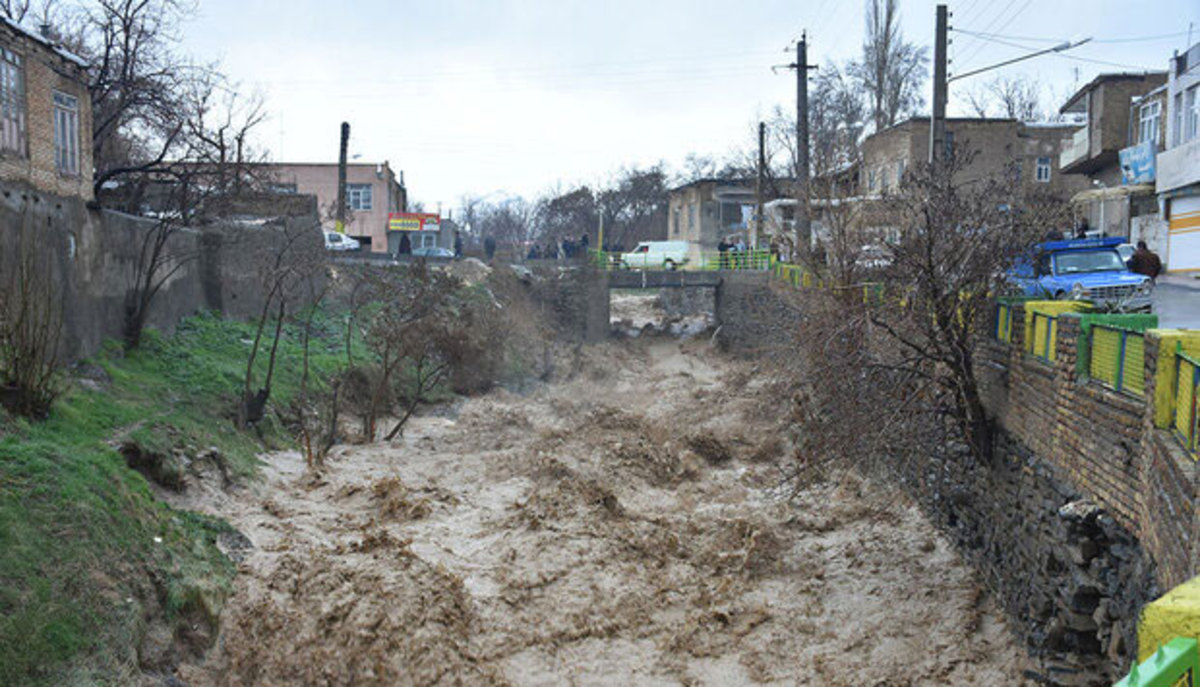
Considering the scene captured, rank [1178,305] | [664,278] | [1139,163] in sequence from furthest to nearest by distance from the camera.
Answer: [664,278], [1139,163], [1178,305]

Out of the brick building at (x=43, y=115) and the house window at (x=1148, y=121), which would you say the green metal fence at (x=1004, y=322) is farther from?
the house window at (x=1148, y=121)

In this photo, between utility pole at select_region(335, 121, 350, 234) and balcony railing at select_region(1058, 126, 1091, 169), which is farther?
utility pole at select_region(335, 121, 350, 234)

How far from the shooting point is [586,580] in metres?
13.3

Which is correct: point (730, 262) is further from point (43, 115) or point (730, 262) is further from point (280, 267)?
point (43, 115)

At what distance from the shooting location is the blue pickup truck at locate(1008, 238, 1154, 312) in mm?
16484

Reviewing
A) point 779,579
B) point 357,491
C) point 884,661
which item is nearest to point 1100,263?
point 779,579

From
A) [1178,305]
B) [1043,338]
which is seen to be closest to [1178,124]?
[1178,305]

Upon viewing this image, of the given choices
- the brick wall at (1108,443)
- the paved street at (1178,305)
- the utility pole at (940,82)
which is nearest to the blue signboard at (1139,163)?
the paved street at (1178,305)

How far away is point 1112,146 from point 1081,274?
2007 cm

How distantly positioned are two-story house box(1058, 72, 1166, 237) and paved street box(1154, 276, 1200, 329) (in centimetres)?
1214

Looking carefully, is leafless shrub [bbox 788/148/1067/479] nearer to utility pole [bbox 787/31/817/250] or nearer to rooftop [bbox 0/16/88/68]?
utility pole [bbox 787/31/817/250]

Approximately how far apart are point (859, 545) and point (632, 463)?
6.50 meters

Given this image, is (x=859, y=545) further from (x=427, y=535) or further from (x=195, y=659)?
(x=195, y=659)

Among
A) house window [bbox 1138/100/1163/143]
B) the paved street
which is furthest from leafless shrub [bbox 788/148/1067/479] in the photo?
house window [bbox 1138/100/1163/143]
